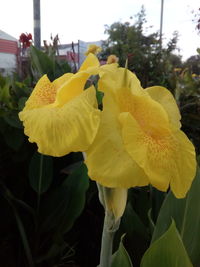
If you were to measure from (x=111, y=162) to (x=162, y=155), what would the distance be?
0.21 ft

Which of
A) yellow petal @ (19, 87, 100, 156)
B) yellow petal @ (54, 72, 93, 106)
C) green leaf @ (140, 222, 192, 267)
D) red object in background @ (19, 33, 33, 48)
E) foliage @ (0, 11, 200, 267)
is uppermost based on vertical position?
red object in background @ (19, 33, 33, 48)

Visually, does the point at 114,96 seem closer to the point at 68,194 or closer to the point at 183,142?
the point at 183,142

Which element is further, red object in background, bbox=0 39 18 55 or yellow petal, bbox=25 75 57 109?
red object in background, bbox=0 39 18 55

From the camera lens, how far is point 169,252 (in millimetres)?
487

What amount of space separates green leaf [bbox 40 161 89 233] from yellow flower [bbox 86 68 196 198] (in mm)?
465

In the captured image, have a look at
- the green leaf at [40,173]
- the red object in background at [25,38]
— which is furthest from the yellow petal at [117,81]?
the red object in background at [25,38]

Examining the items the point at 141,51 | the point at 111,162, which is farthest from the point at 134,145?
the point at 141,51

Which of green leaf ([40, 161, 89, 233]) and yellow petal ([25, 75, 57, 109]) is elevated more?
yellow petal ([25, 75, 57, 109])

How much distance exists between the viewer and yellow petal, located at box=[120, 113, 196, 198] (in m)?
0.35

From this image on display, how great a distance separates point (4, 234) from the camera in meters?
0.98

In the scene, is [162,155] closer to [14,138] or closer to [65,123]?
[65,123]

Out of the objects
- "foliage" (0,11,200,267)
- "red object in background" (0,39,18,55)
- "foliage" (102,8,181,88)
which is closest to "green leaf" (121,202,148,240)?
"foliage" (0,11,200,267)

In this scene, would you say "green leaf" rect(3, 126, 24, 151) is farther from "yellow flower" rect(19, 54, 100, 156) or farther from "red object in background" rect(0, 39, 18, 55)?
"red object in background" rect(0, 39, 18, 55)

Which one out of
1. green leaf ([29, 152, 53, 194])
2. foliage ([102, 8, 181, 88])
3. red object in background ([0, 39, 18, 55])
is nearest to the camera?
green leaf ([29, 152, 53, 194])
